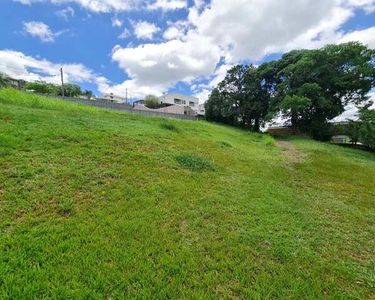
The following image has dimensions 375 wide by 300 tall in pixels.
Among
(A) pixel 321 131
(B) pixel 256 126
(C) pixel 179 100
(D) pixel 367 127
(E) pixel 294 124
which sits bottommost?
(B) pixel 256 126

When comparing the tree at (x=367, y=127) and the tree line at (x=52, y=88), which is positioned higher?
the tree line at (x=52, y=88)

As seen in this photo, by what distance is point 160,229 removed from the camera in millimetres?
2656

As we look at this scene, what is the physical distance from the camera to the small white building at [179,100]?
165 ft

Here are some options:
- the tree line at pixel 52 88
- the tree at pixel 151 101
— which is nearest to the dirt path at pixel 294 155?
the tree line at pixel 52 88

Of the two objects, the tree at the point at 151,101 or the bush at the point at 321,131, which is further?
the tree at the point at 151,101

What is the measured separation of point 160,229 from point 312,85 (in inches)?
736

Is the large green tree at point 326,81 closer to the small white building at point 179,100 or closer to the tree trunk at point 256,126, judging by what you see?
the tree trunk at point 256,126

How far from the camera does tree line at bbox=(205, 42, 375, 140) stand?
16.5 meters

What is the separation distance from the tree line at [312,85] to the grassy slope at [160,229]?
1346 cm

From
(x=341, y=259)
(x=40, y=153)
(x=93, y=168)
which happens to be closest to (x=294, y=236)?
(x=341, y=259)

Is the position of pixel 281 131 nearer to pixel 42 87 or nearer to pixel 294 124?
pixel 294 124

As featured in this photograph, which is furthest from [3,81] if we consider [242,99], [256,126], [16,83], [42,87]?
[42,87]

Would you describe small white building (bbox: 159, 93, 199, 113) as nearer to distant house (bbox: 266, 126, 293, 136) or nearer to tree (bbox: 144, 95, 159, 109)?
tree (bbox: 144, 95, 159, 109)

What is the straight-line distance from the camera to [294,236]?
2.86 m
